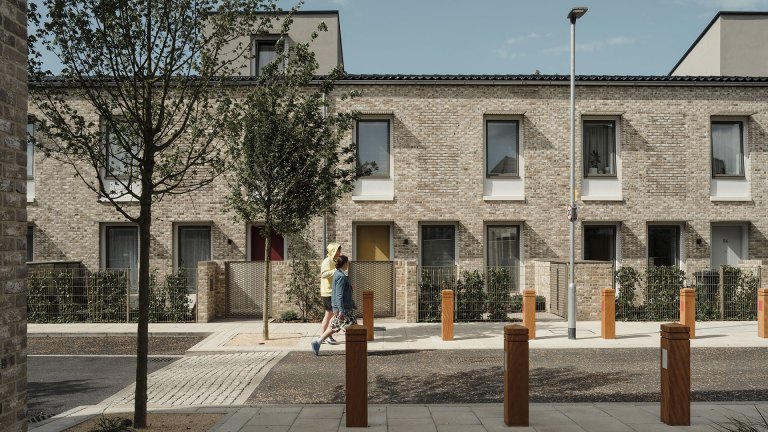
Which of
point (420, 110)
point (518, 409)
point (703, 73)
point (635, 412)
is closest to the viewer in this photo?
point (518, 409)

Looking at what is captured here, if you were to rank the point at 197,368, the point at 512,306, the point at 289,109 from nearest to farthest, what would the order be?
the point at 197,368, the point at 289,109, the point at 512,306

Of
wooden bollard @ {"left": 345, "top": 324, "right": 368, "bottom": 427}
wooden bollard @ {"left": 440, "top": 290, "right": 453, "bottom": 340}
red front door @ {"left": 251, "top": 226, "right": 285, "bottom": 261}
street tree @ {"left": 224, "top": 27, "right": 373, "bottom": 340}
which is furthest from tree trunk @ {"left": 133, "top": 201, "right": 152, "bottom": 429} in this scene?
red front door @ {"left": 251, "top": 226, "right": 285, "bottom": 261}

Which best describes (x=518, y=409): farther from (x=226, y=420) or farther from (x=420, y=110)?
(x=420, y=110)

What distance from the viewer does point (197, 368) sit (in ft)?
33.2

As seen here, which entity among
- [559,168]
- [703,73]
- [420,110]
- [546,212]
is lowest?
[546,212]

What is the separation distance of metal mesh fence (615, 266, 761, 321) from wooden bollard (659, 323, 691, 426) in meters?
9.84

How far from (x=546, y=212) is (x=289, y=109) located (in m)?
9.68

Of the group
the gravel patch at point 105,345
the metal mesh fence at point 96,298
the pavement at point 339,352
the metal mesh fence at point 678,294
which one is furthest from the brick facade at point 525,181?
the gravel patch at point 105,345

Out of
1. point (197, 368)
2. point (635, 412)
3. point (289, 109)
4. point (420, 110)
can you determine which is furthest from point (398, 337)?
point (420, 110)

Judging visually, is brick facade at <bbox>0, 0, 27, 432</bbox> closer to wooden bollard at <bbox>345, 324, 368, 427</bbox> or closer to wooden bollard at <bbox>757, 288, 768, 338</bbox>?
wooden bollard at <bbox>345, 324, 368, 427</bbox>

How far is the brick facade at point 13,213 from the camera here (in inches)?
159

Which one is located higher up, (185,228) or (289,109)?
(289,109)

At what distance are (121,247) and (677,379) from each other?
17534 millimetres

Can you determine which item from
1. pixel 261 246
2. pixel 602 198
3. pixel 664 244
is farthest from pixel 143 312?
pixel 664 244
